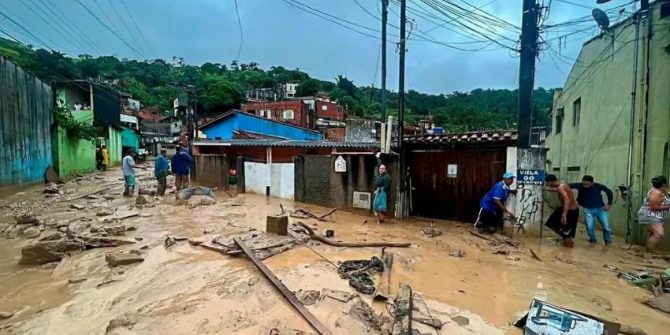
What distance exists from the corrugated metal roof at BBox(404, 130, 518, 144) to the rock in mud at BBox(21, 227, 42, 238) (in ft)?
31.9

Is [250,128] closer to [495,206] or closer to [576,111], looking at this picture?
[576,111]

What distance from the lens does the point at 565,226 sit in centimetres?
824

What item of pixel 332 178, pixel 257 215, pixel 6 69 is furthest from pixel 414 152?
pixel 6 69

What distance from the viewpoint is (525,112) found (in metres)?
9.23

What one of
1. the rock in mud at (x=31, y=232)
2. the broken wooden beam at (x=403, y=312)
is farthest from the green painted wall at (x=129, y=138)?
the broken wooden beam at (x=403, y=312)

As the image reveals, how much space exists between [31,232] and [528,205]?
11.7 meters

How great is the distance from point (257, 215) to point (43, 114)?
14231 mm

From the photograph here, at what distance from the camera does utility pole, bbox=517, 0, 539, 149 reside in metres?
9.13

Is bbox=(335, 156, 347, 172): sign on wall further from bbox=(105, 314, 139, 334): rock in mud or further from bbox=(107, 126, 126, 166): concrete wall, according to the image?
bbox=(107, 126, 126, 166): concrete wall

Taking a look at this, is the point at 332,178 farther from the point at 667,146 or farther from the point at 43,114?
the point at 43,114

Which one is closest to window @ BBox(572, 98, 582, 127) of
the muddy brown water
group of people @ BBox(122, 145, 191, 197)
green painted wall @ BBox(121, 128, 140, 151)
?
the muddy brown water

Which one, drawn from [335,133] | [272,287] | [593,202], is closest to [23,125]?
[272,287]

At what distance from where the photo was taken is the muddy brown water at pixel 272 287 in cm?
400

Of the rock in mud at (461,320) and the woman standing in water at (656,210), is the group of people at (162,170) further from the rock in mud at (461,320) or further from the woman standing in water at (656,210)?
the woman standing in water at (656,210)
